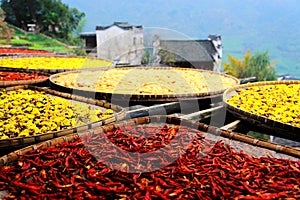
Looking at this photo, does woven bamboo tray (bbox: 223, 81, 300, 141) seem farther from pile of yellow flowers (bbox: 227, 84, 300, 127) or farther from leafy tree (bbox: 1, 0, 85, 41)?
leafy tree (bbox: 1, 0, 85, 41)

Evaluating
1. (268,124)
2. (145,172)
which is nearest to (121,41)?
(268,124)

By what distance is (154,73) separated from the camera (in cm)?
510

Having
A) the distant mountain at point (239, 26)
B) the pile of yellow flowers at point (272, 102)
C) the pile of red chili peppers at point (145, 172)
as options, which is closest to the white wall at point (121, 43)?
the pile of yellow flowers at point (272, 102)

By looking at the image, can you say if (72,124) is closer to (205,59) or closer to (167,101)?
(167,101)

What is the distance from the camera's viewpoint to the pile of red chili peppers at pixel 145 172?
1.57 m

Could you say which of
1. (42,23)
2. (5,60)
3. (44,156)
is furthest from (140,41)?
(44,156)

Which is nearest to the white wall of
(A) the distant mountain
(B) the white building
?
(B) the white building

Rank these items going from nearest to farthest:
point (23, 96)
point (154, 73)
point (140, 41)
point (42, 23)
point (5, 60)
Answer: point (23, 96), point (154, 73), point (5, 60), point (140, 41), point (42, 23)

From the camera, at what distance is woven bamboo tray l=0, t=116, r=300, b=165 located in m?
2.00

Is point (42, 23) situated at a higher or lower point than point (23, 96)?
higher

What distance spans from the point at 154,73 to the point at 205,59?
1683 cm

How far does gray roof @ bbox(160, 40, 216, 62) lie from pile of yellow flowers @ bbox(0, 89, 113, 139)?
18429 millimetres

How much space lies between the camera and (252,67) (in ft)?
98.1

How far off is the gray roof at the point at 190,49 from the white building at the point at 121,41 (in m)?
2.12
